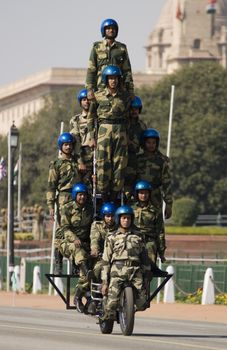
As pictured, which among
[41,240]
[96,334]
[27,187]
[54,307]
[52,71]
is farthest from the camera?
[52,71]

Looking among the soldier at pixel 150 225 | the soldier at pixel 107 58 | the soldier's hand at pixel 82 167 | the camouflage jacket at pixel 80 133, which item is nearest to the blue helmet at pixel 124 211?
the soldier at pixel 150 225

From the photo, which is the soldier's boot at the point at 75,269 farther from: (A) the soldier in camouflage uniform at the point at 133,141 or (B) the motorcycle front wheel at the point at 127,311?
(B) the motorcycle front wheel at the point at 127,311

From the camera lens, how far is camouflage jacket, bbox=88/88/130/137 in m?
22.5

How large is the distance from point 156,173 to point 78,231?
1.31m

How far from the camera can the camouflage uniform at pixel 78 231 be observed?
23188mm

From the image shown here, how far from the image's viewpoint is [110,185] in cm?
2253

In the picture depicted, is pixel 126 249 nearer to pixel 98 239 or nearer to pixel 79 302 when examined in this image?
pixel 98 239

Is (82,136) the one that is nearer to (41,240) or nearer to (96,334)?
(96,334)

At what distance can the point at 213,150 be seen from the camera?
106 m

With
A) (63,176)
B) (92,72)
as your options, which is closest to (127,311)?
(63,176)

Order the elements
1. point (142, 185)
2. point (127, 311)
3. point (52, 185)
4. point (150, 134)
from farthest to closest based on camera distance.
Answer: point (52, 185) < point (150, 134) < point (142, 185) < point (127, 311)

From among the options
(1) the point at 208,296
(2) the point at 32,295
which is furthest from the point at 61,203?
(2) the point at 32,295

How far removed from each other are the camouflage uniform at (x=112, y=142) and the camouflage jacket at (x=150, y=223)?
464mm

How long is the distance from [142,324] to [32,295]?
21.2 m
